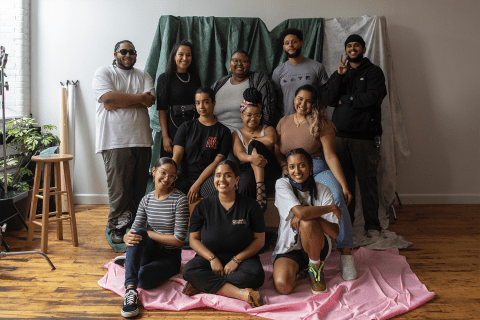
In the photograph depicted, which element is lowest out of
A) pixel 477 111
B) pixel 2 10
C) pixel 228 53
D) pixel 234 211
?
pixel 234 211

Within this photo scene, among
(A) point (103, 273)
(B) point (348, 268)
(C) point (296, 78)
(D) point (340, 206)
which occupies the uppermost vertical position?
(C) point (296, 78)

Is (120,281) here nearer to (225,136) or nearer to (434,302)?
(225,136)

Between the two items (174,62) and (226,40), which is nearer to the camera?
(174,62)

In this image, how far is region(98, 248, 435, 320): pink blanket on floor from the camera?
2330 mm

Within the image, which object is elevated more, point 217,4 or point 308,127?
point 217,4

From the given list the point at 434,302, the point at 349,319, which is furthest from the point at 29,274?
the point at 434,302

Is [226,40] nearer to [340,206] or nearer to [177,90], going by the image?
[177,90]

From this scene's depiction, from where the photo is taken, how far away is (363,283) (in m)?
2.70

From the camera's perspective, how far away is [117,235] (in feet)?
11.0

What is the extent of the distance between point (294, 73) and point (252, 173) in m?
1.00

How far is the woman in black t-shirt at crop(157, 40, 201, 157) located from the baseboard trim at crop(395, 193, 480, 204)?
8.37 feet

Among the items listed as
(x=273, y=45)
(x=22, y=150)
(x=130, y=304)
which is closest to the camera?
(x=130, y=304)

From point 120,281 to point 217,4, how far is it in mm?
2944

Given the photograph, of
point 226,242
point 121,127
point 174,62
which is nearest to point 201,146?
point 121,127
